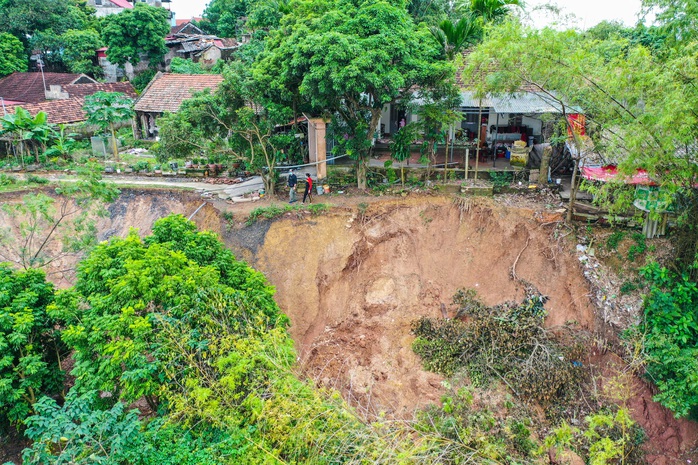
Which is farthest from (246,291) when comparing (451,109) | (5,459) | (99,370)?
(451,109)

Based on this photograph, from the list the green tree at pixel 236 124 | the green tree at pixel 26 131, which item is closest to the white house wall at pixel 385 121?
the green tree at pixel 236 124

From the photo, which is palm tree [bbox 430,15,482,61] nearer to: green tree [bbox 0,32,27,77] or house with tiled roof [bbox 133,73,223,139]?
house with tiled roof [bbox 133,73,223,139]

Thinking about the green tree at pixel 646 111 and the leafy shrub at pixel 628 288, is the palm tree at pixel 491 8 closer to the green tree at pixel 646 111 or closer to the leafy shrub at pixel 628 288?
the green tree at pixel 646 111

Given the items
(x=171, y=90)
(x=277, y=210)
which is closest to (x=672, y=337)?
(x=277, y=210)

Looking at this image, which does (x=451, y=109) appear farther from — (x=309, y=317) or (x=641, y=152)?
(x=309, y=317)

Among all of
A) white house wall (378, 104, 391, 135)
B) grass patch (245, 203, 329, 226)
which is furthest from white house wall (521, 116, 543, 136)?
grass patch (245, 203, 329, 226)
